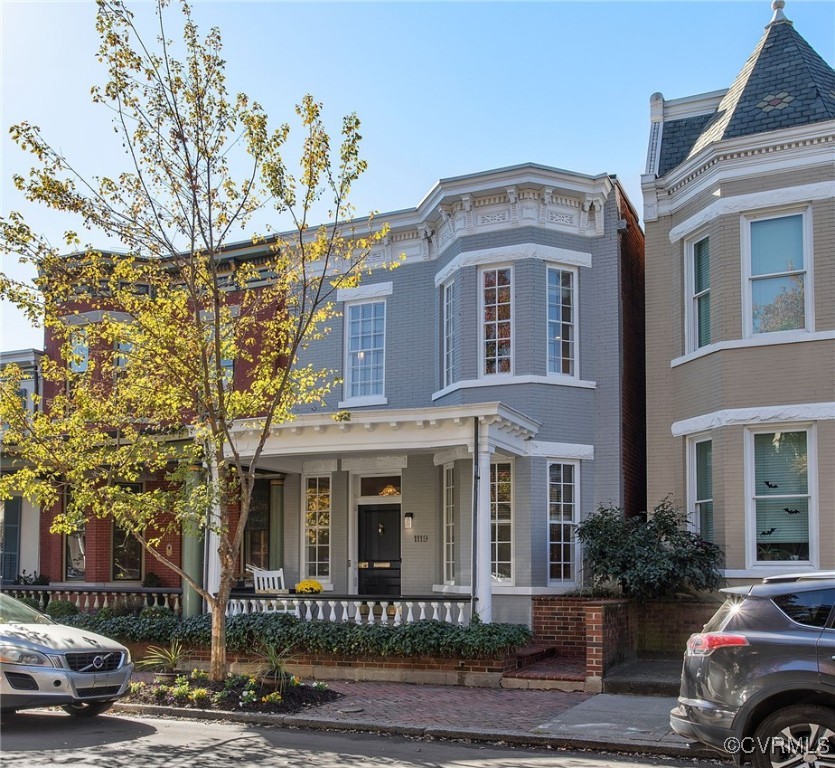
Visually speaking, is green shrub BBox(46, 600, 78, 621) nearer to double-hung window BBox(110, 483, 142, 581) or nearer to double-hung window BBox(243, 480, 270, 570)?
double-hung window BBox(243, 480, 270, 570)

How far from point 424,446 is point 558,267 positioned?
4430 mm

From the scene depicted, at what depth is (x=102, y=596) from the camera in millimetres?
17172

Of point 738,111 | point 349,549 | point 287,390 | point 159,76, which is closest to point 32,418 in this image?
point 287,390

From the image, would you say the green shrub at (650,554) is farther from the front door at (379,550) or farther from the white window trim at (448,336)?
the front door at (379,550)

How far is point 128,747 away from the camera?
880 centimetres

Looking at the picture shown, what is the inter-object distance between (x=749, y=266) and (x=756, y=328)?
37.5 inches

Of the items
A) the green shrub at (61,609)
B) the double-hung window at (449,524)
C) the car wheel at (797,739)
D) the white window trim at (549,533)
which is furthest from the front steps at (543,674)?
the green shrub at (61,609)

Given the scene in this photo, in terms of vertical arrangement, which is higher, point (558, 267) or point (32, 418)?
point (558, 267)

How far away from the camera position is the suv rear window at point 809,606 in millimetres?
6805

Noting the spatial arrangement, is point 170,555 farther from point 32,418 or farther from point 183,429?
point 32,418

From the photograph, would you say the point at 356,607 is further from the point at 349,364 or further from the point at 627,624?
the point at 349,364

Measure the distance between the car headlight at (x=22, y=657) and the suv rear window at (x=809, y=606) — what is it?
279 inches

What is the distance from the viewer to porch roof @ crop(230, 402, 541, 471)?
522 inches

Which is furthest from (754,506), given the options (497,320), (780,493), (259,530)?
(259,530)
